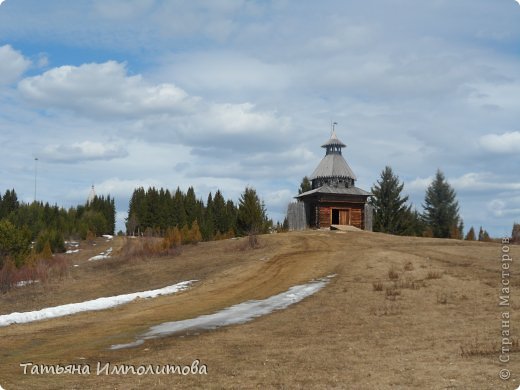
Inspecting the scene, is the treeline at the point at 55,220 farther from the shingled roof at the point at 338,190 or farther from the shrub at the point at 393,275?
the shrub at the point at 393,275

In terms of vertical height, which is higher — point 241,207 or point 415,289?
point 241,207

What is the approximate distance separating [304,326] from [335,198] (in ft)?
132

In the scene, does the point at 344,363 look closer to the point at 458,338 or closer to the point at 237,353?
the point at 237,353

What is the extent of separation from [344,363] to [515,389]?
12.1ft

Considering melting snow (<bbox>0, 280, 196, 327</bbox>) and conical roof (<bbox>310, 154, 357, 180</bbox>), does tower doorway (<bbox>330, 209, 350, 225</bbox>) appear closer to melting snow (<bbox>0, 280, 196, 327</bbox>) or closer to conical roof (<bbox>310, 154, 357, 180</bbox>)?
conical roof (<bbox>310, 154, 357, 180</bbox>)

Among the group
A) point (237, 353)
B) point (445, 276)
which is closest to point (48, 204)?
point (445, 276)

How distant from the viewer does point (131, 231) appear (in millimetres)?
97750

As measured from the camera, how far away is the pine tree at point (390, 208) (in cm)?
6556

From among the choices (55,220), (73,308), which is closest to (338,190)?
(73,308)

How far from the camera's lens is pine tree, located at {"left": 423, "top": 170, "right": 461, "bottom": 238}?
218 ft

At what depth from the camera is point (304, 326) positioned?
17.4m

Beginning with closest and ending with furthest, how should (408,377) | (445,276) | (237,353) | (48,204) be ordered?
1. (408,377)
2. (237,353)
3. (445,276)
4. (48,204)

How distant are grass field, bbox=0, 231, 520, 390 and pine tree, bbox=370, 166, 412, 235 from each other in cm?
2712

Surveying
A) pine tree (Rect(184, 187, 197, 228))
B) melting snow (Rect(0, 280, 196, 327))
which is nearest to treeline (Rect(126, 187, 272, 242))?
pine tree (Rect(184, 187, 197, 228))
